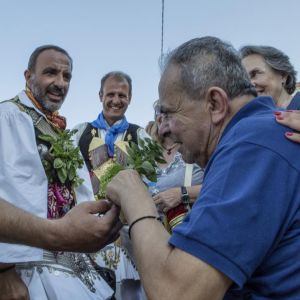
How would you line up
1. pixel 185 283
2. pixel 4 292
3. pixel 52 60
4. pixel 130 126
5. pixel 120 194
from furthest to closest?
pixel 130 126 → pixel 52 60 → pixel 4 292 → pixel 120 194 → pixel 185 283

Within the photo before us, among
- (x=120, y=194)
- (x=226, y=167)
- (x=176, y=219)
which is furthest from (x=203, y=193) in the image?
(x=176, y=219)

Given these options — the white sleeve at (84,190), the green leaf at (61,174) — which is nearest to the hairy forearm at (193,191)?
the white sleeve at (84,190)

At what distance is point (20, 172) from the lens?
2.84 m

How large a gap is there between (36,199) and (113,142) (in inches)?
84.2

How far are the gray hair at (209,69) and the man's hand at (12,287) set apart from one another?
1524mm

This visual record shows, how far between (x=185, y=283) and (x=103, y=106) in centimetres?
427

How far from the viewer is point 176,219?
3.60 m

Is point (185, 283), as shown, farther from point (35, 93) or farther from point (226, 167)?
point (35, 93)

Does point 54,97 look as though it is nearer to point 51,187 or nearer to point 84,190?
point 84,190

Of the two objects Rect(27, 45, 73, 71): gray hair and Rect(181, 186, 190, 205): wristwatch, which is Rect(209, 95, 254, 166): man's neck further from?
Rect(27, 45, 73, 71): gray hair

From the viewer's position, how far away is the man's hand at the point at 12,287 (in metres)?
2.61

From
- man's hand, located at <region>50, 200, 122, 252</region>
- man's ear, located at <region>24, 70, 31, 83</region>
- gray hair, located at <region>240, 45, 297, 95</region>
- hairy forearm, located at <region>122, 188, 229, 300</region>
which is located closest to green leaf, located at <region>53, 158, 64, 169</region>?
man's hand, located at <region>50, 200, 122, 252</region>

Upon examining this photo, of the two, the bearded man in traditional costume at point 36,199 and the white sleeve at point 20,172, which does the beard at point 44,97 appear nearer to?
the bearded man in traditional costume at point 36,199

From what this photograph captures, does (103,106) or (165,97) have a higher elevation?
(165,97)
